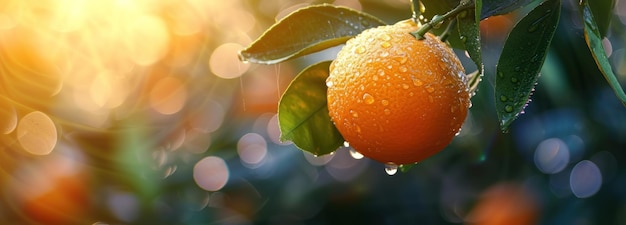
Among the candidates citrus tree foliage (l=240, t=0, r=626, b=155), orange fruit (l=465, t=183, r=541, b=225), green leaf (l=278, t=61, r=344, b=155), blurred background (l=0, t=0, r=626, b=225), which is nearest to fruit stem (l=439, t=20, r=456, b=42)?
citrus tree foliage (l=240, t=0, r=626, b=155)

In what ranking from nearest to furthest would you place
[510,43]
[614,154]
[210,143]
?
[510,43] → [614,154] → [210,143]

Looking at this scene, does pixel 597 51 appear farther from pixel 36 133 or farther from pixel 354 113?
pixel 36 133

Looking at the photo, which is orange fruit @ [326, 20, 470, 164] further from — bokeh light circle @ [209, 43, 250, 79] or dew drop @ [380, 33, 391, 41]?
bokeh light circle @ [209, 43, 250, 79]

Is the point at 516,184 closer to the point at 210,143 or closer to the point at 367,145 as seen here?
the point at 210,143

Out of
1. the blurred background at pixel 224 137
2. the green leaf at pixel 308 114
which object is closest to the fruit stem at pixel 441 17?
the green leaf at pixel 308 114

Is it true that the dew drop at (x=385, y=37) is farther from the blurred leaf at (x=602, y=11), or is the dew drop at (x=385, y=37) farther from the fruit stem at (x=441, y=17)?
the blurred leaf at (x=602, y=11)

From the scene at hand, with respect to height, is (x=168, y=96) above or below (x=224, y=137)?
above

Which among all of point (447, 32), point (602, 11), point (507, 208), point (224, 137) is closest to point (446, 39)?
point (447, 32)

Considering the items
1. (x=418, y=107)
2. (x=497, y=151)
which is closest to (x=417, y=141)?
(x=418, y=107)
